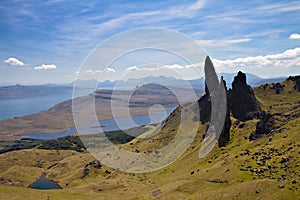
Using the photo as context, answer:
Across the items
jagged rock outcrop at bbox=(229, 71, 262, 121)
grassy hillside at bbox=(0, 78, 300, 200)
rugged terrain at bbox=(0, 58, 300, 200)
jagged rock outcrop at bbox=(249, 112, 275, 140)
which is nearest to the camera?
grassy hillside at bbox=(0, 78, 300, 200)

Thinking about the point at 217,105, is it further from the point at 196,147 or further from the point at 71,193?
the point at 71,193

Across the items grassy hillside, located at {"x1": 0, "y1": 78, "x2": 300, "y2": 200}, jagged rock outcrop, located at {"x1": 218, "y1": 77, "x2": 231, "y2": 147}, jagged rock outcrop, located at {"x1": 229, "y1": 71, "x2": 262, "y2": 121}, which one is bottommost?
grassy hillside, located at {"x1": 0, "y1": 78, "x2": 300, "y2": 200}

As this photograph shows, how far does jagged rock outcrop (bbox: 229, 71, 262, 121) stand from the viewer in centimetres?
17662

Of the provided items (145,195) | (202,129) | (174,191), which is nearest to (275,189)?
(174,191)

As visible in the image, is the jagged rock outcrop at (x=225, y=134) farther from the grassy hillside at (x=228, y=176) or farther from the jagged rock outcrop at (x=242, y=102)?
the jagged rock outcrop at (x=242, y=102)

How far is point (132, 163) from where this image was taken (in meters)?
184

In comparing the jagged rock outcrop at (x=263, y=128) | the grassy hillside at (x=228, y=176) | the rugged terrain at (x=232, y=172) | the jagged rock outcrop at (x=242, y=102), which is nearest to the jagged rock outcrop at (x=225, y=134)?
the rugged terrain at (x=232, y=172)

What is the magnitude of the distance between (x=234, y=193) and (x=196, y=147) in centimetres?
7759

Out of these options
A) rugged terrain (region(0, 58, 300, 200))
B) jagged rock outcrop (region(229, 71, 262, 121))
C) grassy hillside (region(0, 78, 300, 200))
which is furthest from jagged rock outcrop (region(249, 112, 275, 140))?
jagged rock outcrop (region(229, 71, 262, 121))

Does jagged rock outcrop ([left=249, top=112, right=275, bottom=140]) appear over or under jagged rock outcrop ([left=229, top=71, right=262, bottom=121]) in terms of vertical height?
under

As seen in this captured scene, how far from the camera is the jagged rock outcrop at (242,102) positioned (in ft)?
579

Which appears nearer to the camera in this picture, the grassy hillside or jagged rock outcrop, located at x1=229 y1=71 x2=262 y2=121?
the grassy hillside

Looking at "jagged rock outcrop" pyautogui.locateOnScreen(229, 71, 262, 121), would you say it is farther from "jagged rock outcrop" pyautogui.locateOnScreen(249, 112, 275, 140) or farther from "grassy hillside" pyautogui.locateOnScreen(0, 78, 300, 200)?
"jagged rock outcrop" pyautogui.locateOnScreen(249, 112, 275, 140)

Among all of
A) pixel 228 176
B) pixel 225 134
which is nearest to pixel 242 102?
pixel 225 134
